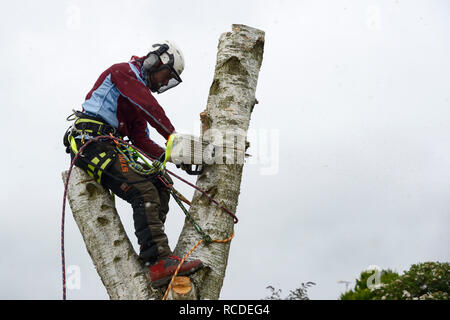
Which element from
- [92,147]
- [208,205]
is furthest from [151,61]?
[208,205]

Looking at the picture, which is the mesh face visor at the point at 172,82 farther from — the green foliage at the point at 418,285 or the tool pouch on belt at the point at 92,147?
the green foliage at the point at 418,285

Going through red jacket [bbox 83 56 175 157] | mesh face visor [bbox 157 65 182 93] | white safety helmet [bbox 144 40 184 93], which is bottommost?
red jacket [bbox 83 56 175 157]

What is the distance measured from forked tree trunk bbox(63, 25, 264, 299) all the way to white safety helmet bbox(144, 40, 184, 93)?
0.43 meters

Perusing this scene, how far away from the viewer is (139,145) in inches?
201

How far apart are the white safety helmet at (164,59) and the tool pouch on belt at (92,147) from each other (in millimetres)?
721

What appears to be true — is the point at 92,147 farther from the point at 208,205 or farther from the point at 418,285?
the point at 418,285

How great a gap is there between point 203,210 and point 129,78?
1424 millimetres

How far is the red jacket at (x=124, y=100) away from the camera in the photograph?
4.34m

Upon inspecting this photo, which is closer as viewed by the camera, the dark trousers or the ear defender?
the dark trousers

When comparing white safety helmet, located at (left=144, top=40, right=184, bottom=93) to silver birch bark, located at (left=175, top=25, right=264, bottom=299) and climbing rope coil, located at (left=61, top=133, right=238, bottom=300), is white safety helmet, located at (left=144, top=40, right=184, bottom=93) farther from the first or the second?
climbing rope coil, located at (left=61, top=133, right=238, bottom=300)

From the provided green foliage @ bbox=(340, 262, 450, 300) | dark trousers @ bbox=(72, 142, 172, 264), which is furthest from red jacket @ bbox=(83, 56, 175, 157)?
green foliage @ bbox=(340, 262, 450, 300)

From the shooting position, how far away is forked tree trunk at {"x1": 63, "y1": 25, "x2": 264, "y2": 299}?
4.14 m
